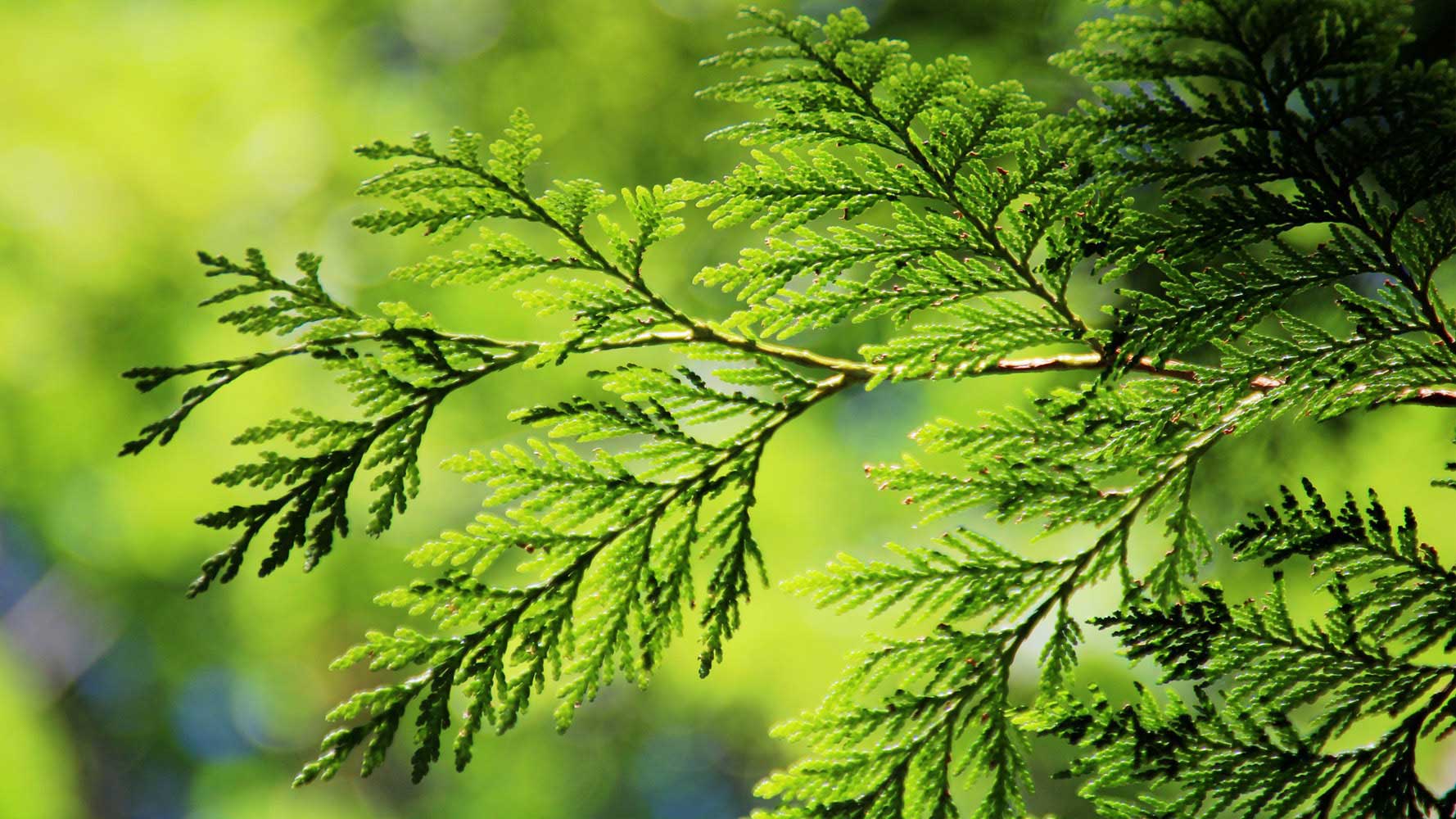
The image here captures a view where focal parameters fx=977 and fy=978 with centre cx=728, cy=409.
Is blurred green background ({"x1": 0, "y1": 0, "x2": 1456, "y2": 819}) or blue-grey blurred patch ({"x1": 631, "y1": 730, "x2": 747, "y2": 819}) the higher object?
blurred green background ({"x1": 0, "y1": 0, "x2": 1456, "y2": 819})

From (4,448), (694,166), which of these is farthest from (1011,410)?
(4,448)

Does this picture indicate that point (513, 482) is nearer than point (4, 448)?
Yes

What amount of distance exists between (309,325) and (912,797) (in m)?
1.29

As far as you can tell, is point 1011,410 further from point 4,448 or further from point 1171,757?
point 4,448

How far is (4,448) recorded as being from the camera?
947 cm

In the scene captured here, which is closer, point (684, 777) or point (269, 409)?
point (269, 409)

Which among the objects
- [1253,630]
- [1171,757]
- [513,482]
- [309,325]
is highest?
[309,325]

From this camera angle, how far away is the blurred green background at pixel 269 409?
652 centimetres

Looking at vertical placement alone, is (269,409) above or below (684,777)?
above

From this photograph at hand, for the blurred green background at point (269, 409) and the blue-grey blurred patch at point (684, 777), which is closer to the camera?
the blurred green background at point (269, 409)

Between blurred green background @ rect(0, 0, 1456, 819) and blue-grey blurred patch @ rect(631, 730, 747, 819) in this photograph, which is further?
blue-grey blurred patch @ rect(631, 730, 747, 819)

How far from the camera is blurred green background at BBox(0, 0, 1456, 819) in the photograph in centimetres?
652

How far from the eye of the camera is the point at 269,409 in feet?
27.9

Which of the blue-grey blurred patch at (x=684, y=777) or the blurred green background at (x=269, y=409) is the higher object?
the blurred green background at (x=269, y=409)
